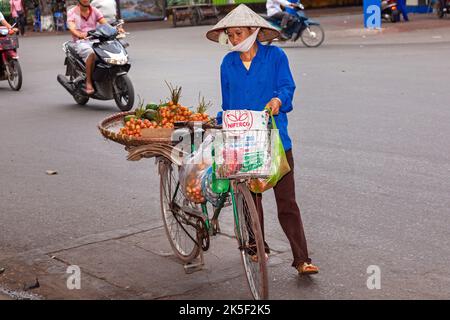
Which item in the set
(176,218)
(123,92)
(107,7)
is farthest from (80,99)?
(176,218)

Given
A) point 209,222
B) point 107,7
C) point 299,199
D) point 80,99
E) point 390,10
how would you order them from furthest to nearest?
point 390,10 → point 107,7 → point 80,99 → point 299,199 → point 209,222

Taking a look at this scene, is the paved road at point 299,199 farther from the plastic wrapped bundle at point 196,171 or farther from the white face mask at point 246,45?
the white face mask at point 246,45

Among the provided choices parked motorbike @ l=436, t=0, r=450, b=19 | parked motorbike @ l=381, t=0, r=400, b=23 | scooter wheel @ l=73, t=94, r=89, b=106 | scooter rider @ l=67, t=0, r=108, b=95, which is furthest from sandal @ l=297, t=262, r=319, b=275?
parked motorbike @ l=436, t=0, r=450, b=19

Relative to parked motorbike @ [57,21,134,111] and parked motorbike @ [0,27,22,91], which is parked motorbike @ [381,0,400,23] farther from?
parked motorbike @ [57,21,134,111]

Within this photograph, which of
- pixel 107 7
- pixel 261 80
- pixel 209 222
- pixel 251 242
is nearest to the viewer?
pixel 251 242

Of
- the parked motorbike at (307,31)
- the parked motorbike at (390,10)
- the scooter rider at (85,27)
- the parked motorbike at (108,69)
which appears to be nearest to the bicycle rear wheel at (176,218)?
the parked motorbike at (108,69)

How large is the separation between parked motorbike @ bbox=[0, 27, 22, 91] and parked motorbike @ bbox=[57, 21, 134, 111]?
293 cm

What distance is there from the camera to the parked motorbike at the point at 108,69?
13.3 meters

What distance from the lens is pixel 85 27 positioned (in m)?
13.9

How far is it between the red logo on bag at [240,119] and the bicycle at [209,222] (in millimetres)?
293

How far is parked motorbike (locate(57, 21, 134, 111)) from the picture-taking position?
1332 cm

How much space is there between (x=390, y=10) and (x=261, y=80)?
23.3 m

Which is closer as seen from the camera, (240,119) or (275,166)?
(240,119)

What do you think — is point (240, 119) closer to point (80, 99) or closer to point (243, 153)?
point (243, 153)
